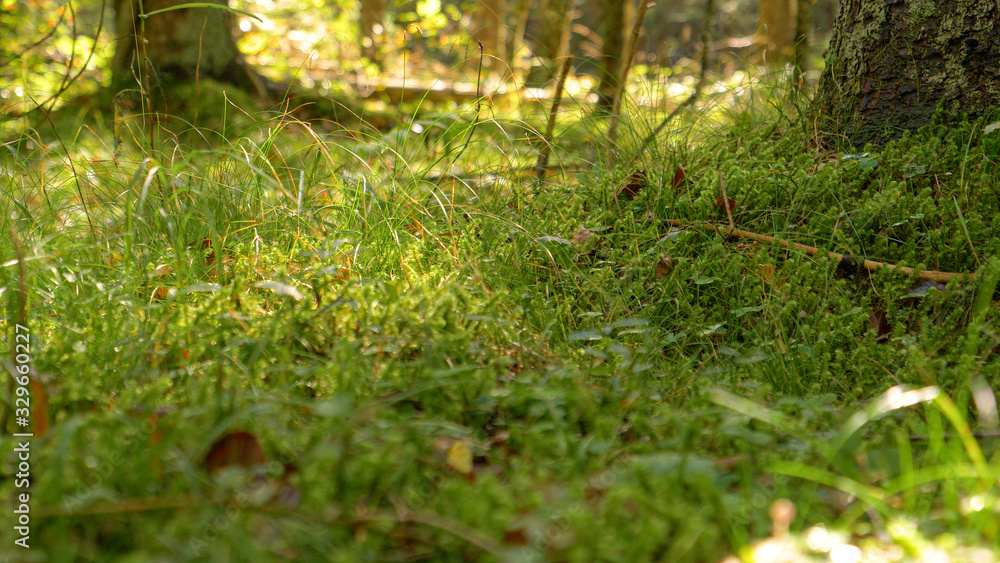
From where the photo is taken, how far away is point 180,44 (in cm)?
621

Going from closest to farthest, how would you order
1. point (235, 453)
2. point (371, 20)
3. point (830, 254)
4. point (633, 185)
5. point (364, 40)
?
point (235, 453) → point (830, 254) → point (633, 185) → point (364, 40) → point (371, 20)

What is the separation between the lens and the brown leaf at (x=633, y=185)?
2904 mm

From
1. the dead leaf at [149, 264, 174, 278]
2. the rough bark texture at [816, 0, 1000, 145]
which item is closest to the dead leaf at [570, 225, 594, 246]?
the rough bark texture at [816, 0, 1000, 145]

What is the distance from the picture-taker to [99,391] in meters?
1.54

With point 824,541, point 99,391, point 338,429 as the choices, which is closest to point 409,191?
point 99,391

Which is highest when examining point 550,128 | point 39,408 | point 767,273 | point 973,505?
point 550,128

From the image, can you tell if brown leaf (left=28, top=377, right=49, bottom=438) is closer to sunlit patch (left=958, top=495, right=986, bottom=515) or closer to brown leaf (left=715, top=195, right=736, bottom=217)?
sunlit patch (left=958, top=495, right=986, bottom=515)

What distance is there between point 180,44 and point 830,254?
5842 mm

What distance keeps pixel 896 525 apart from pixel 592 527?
47 centimetres

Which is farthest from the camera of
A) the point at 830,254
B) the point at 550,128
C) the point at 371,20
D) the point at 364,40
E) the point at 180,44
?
the point at 371,20

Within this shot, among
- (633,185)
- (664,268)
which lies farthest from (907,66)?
(664,268)

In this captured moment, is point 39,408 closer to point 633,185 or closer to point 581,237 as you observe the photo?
point 581,237

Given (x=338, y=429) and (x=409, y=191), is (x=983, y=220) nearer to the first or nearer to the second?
(x=409, y=191)

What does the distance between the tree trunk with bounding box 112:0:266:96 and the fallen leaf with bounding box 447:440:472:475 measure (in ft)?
19.2
